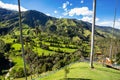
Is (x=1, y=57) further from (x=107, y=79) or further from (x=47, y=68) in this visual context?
(x=107, y=79)

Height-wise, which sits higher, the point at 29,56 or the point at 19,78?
Answer: the point at 29,56

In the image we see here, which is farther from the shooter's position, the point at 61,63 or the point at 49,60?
the point at 49,60

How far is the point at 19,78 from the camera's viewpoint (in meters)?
145

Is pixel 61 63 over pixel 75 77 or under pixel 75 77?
under

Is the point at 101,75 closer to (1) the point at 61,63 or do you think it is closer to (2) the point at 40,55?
(1) the point at 61,63

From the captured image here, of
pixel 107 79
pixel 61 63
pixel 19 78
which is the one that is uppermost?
pixel 107 79

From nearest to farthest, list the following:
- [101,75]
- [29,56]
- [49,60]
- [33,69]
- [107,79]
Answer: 1. [107,79]
2. [101,75]
3. [33,69]
4. [29,56]
5. [49,60]

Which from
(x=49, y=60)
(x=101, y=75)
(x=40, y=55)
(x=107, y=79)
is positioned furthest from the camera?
(x=40, y=55)

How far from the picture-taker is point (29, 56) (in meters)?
159

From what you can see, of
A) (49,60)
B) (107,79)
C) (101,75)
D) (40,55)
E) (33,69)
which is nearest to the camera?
(107,79)

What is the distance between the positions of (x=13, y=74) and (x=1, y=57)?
2141 inches

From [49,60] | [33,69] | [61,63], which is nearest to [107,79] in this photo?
[33,69]

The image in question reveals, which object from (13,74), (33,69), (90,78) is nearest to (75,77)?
(90,78)

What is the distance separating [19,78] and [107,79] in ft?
392
